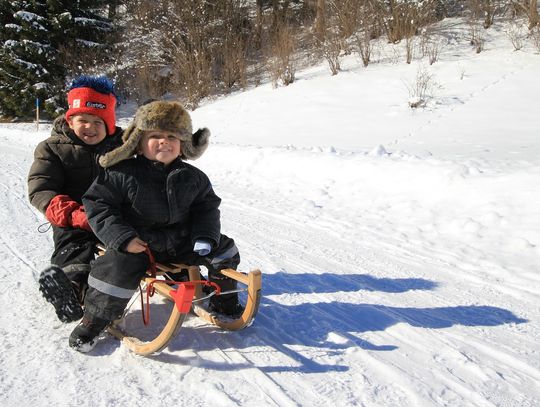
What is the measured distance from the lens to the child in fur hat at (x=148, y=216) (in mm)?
2330

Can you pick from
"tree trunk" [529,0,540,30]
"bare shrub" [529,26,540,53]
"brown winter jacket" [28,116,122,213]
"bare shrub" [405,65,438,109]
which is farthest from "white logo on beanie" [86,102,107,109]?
"tree trunk" [529,0,540,30]

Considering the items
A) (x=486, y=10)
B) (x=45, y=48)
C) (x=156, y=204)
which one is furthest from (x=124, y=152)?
(x=45, y=48)

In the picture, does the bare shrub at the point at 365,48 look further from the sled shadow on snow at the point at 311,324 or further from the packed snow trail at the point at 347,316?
the sled shadow on snow at the point at 311,324

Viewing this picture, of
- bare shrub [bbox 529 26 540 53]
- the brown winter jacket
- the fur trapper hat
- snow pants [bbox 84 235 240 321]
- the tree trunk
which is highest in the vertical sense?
the tree trunk

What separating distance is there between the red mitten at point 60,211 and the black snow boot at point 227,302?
857 millimetres

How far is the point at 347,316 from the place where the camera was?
277 centimetres

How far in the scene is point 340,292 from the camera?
313 cm

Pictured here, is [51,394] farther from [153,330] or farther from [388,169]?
[388,169]

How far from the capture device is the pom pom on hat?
2.93 meters

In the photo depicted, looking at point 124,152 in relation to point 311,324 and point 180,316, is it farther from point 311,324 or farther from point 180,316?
point 311,324

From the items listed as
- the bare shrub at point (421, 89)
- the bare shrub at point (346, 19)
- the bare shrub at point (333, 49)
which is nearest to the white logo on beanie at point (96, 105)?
the bare shrub at point (421, 89)

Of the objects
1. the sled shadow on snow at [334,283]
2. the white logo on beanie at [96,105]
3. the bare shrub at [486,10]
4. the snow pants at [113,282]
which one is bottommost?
the sled shadow on snow at [334,283]

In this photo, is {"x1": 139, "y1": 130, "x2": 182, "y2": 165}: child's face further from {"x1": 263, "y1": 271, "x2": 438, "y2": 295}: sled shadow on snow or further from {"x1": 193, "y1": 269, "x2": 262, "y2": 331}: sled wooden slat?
{"x1": 263, "y1": 271, "x2": 438, "y2": 295}: sled shadow on snow

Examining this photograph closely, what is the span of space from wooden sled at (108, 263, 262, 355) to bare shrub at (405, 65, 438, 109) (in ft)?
27.0
